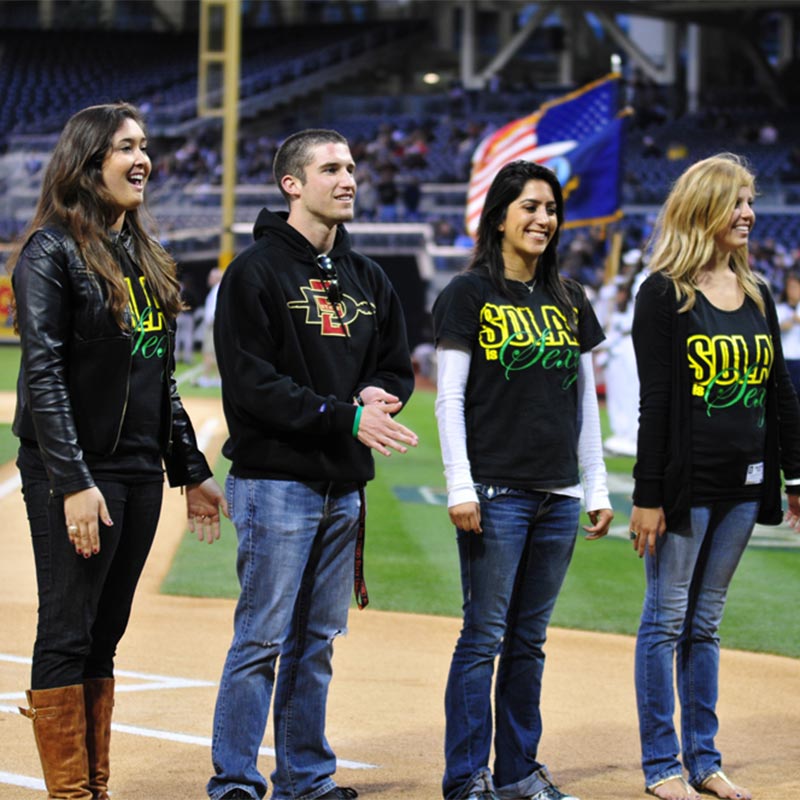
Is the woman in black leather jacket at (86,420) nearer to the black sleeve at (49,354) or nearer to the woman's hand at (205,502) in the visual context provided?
the black sleeve at (49,354)

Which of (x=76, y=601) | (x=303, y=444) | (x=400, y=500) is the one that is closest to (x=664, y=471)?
(x=303, y=444)

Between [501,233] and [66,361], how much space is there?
4.89ft

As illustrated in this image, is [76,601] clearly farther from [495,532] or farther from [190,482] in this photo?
[495,532]

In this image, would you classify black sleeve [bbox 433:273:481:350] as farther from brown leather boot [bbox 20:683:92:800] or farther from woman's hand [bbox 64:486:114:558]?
brown leather boot [bbox 20:683:92:800]

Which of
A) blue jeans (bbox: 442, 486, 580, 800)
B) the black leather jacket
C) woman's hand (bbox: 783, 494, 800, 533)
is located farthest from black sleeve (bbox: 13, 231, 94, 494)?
woman's hand (bbox: 783, 494, 800, 533)

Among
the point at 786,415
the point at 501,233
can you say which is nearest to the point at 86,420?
the point at 501,233

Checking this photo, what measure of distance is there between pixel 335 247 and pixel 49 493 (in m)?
1.20

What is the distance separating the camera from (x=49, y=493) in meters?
3.95

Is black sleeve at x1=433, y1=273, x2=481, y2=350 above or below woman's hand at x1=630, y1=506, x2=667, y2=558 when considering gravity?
above

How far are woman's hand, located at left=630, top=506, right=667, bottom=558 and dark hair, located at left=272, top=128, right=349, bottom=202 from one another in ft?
4.99

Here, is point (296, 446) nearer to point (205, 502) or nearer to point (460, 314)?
point (205, 502)

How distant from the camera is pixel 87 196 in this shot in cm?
409

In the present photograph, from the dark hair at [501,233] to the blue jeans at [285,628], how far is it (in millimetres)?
872

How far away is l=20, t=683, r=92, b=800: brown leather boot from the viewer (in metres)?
3.98
